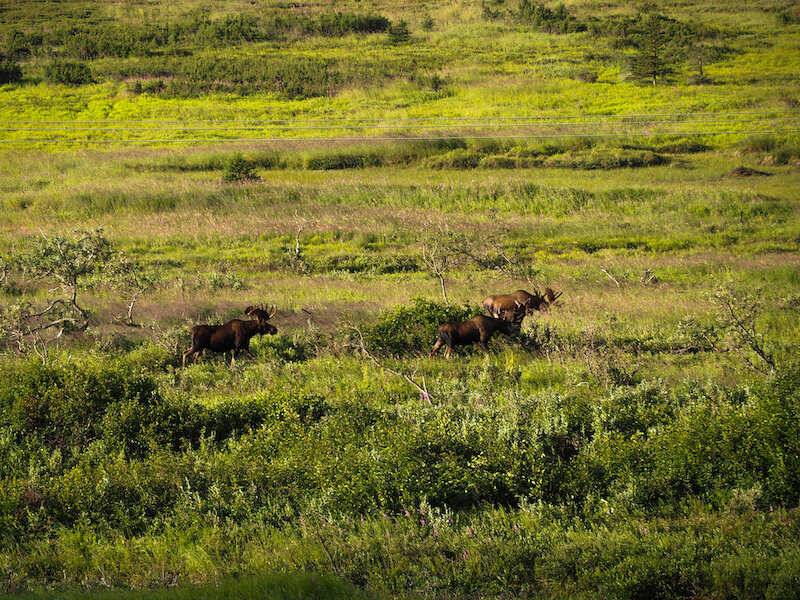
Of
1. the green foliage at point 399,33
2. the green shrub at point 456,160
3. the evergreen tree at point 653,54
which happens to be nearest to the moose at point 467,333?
the green shrub at point 456,160

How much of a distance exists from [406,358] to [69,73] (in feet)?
180

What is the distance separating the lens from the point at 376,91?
182 ft

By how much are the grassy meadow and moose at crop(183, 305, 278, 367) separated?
0.53 meters

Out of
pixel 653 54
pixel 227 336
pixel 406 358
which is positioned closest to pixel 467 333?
pixel 406 358

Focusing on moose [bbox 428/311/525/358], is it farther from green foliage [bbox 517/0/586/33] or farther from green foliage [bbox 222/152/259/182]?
green foliage [bbox 517/0/586/33]

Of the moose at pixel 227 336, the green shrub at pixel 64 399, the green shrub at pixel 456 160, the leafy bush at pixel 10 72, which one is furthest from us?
the leafy bush at pixel 10 72

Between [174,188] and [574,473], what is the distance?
28.1 metres

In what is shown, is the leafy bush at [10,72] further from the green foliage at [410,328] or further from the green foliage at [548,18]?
the green foliage at [410,328]

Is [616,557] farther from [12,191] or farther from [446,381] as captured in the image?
[12,191]

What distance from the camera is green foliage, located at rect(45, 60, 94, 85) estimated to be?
5819cm

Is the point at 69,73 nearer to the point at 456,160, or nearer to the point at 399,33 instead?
the point at 399,33

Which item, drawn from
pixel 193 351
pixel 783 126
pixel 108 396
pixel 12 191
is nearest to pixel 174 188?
pixel 12 191

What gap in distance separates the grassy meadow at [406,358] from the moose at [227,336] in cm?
→ 53

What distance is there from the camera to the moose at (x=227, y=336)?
48.4 ft
